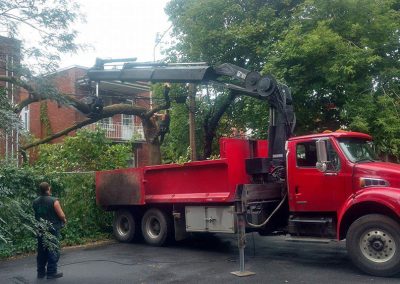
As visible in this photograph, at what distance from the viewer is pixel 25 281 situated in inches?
354

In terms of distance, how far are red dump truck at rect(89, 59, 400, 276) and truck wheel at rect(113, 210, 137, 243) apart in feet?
0.15

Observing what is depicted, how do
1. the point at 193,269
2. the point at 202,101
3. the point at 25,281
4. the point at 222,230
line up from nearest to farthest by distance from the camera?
the point at 25,281 → the point at 193,269 → the point at 222,230 → the point at 202,101

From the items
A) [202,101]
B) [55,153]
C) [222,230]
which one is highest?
[202,101]

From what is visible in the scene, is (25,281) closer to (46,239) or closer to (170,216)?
(46,239)

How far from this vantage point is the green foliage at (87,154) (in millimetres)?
16812

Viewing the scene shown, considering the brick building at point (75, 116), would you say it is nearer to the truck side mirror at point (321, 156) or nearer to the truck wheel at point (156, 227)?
the truck wheel at point (156, 227)

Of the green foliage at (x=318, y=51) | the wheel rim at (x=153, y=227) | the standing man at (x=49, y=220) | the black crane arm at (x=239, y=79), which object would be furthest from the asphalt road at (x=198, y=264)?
the green foliage at (x=318, y=51)

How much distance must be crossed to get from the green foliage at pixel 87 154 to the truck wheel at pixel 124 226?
325cm

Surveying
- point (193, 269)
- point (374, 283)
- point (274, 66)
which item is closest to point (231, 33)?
point (274, 66)

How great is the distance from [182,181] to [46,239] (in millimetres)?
5063

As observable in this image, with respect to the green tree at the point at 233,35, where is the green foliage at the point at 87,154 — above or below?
below

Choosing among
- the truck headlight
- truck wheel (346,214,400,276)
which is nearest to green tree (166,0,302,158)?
the truck headlight

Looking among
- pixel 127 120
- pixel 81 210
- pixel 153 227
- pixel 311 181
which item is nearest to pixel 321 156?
pixel 311 181

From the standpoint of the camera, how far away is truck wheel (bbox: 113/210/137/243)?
13.6 metres
